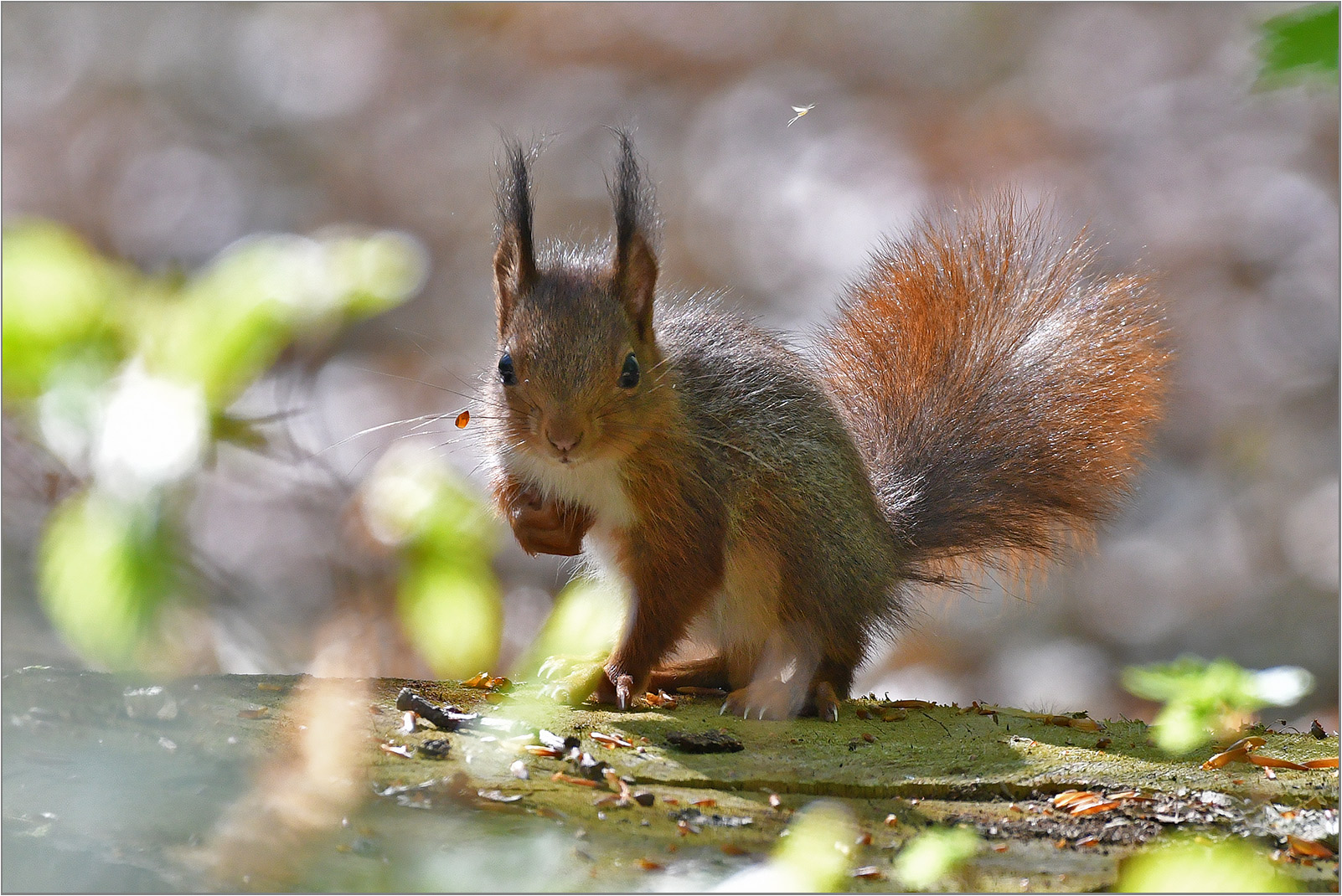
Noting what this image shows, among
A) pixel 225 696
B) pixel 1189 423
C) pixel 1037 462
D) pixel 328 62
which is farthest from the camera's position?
pixel 328 62

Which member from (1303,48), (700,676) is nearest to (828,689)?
(700,676)

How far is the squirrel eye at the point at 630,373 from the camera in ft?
7.25

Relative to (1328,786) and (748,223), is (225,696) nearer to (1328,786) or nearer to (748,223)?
(1328,786)

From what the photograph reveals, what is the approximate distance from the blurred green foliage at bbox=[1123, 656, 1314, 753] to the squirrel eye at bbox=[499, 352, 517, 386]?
46.9 inches

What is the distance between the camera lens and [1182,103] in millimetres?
5457

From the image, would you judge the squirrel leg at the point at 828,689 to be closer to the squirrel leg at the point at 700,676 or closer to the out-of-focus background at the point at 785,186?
the squirrel leg at the point at 700,676

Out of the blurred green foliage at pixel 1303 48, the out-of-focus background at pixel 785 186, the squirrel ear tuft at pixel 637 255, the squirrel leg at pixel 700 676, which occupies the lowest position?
the squirrel leg at pixel 700 676

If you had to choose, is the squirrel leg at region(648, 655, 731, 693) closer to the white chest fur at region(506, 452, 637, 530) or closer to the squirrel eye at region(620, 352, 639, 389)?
the white chest fur at region(506, 452, 637, 530)

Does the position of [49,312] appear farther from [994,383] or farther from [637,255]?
[994,383]

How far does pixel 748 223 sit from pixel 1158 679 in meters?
3.73

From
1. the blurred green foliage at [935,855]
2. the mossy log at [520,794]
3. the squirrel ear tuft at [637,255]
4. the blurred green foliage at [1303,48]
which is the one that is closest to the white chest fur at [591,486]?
the squirrel ear tuft at [637,255]

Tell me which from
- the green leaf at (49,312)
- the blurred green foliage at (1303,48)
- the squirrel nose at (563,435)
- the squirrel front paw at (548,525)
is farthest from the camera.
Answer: the squirrel front paw at (548,525)

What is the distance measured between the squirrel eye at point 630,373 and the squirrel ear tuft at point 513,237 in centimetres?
26

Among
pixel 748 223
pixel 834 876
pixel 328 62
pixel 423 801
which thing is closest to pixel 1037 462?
pixel 834 876
